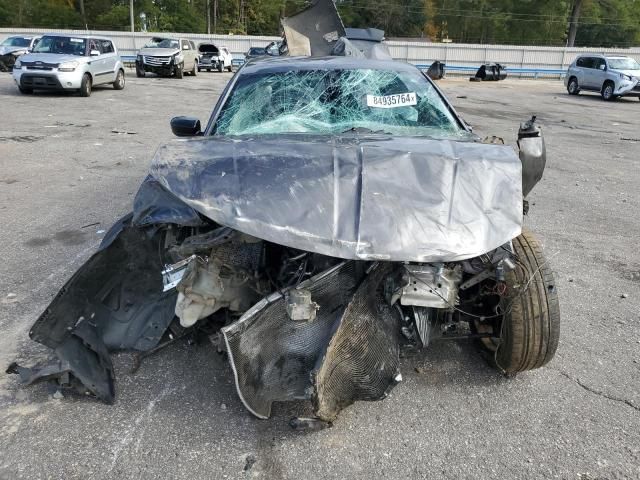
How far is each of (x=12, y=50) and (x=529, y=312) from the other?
2588 centimetres

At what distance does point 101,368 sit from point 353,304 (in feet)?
4.65

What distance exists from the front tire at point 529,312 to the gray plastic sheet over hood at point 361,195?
16.8 inches

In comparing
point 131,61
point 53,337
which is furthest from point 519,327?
point 131,61

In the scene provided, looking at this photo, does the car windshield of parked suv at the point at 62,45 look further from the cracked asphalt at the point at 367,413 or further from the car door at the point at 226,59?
the car door at the point at 226,59

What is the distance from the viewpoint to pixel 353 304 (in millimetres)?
2566

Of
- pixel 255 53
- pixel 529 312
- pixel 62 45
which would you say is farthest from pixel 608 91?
pixel 529 312

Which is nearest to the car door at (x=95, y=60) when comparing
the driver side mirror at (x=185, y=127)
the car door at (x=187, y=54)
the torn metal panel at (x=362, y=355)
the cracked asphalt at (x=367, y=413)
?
the car door at (x=187, y=54)

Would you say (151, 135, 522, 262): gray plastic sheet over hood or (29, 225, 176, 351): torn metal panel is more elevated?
(151, 135, 522, 262): gray plastic sheet over hood

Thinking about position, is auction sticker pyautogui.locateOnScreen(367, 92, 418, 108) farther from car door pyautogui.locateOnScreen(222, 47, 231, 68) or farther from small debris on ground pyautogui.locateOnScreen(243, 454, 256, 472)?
car door pyautogui.locateOnScreen(222, 47, 231, 68)

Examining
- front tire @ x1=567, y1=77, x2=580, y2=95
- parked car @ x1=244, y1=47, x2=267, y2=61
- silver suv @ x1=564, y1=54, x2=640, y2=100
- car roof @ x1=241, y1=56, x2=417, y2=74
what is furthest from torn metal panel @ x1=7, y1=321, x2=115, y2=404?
front tire @ x1=567, y1=77, x2=580, y2=95

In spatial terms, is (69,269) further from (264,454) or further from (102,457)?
(264,454)

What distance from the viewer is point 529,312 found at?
2.79 meters

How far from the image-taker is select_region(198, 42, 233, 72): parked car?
3003 cm

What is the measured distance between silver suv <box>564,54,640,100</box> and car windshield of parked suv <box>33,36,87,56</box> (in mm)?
19052
